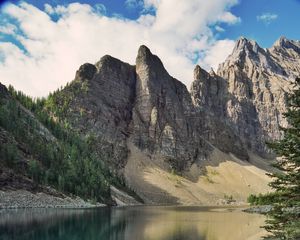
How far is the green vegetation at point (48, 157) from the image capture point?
102000 millimetres

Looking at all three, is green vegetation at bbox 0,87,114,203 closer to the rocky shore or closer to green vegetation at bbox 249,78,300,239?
the rocky shore

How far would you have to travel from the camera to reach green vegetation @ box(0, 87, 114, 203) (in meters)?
102

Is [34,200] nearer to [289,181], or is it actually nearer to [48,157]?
[48,157]

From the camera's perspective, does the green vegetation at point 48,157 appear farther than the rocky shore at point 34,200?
Yes

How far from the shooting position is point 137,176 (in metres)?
178

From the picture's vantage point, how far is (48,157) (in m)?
116

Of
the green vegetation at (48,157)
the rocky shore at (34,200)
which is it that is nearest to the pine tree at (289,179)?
the rocky shore at (34,200)

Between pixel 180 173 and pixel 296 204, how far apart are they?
178817 millimetres

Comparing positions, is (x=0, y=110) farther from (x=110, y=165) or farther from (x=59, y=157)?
(x=110, y=165)

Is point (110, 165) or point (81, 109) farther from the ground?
point (81, 109)

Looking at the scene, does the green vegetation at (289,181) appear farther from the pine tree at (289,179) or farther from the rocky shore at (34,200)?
the rocky shore at (34,200)

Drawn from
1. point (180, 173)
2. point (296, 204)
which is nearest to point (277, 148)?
point (296, 204)

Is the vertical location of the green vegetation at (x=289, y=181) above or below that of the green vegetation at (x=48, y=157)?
below

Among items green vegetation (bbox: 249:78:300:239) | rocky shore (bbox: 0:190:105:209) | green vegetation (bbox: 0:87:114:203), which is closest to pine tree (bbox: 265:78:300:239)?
green vegetation (bbox: 249:78:300:239)
